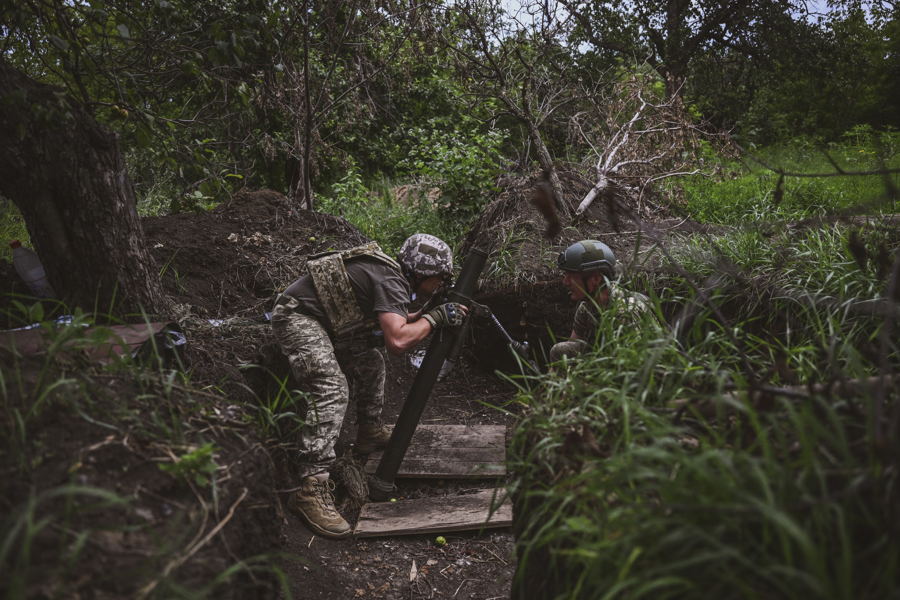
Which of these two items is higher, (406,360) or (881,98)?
(881,98)

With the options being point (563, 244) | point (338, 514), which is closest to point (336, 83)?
point (563, 244)

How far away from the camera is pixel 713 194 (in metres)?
6.95

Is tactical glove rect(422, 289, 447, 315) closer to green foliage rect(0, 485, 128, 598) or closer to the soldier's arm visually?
the soldier's arm

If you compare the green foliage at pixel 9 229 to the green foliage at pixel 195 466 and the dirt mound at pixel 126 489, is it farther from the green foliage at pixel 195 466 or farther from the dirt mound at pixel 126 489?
the green foliage at pixel 195 466

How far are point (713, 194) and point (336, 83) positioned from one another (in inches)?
254

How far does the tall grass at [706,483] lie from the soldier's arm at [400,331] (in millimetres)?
1274

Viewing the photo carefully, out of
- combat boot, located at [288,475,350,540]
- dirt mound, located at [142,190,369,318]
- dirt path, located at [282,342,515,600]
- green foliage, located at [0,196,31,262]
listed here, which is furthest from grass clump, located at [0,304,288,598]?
green foliage, located at [0,196,31,262]

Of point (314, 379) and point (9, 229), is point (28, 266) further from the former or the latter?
point (9, 229)

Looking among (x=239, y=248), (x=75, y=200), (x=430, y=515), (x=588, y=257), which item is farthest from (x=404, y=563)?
(x=239, y=248)

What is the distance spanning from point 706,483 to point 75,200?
3277 mm

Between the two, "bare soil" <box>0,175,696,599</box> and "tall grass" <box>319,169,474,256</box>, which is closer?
"bare soil" <box>0,175,696,599</box>

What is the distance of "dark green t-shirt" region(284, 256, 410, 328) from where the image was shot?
11.3 ft

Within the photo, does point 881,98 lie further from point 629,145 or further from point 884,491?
point 884,491

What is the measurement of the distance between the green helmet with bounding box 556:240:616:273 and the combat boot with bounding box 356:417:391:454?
1.89 m
